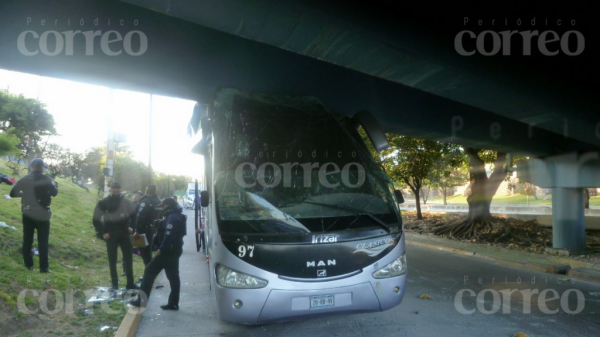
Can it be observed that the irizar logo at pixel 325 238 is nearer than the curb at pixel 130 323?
Yes

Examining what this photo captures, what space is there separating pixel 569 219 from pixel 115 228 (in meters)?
11.1

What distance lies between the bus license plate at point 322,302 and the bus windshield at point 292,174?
2.06 feet

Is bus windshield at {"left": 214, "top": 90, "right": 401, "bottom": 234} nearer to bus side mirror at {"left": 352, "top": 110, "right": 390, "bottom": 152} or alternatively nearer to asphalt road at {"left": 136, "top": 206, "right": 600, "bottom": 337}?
bus side mirror at {"left": 352, "top": 110, "right": 390, "bottom": 152}

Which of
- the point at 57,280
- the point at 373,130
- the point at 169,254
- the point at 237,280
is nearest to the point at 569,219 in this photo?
the point at 373,130

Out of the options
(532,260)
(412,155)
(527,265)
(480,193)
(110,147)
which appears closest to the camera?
(527,265)

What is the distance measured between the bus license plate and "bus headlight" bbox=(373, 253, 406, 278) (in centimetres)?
51

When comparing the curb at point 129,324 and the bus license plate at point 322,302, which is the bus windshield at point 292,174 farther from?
the curb at point 129,324

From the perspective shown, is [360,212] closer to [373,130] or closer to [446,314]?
[373,130]

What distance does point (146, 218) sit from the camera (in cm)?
783

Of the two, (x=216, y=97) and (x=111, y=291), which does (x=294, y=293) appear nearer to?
(x=216, y=97)

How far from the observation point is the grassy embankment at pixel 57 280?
4707 mm

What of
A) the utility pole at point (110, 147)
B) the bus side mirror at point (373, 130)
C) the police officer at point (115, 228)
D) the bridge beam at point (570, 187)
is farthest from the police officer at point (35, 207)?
the bridge beam at point (570, 187)

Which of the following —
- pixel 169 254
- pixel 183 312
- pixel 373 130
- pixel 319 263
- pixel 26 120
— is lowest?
pixel 183 312

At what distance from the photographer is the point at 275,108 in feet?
17.6
